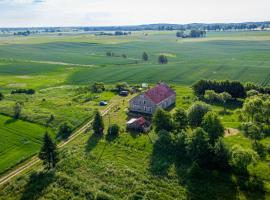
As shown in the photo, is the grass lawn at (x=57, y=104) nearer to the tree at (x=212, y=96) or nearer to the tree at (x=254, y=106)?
the tree at (x=212, y=96)

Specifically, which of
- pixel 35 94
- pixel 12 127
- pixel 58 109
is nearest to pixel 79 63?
pixel 35 94

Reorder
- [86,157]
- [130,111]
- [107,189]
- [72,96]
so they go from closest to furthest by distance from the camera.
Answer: [107,189] < [86,157] < [130,111] < [72,96]

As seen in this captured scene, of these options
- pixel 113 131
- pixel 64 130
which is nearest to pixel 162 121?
pixel 113 131

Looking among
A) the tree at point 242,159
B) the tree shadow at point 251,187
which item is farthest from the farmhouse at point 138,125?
the tree shadow at point 251,187

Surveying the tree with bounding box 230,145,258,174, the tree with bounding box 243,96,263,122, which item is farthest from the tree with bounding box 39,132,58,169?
the tree with bounding box 243,96,263,122

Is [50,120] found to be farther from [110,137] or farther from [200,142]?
[200,142]

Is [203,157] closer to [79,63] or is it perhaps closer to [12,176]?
[12,176]
